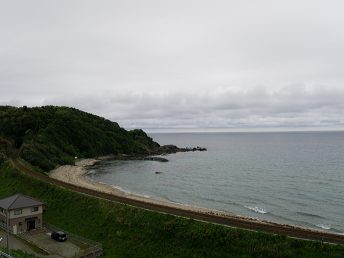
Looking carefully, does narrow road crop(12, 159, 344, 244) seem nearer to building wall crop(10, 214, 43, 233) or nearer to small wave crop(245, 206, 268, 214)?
building wall crop(10, 214, 43, 233)

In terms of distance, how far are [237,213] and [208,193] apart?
637 inches

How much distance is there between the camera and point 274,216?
175 ft

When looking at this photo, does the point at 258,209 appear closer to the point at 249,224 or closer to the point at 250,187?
the point at 250,187

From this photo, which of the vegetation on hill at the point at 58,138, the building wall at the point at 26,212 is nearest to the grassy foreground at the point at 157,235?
the building wall at the point at 26,212

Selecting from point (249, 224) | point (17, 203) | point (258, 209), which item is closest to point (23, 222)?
point (17, 203)

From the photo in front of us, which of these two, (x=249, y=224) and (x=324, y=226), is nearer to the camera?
(x=249, y=224)

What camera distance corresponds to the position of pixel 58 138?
120062 millimetres

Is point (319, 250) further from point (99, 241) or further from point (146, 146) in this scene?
point (146, 146)

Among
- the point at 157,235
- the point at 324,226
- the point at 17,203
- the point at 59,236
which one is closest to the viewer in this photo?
the point at 157,235

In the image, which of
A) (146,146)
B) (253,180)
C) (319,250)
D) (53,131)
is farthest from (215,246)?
(146,146)

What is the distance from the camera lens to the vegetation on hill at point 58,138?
98.8m

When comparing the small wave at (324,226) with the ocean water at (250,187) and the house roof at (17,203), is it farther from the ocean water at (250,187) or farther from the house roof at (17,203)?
the house roof at (17,203)

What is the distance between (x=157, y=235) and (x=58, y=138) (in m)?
92.0

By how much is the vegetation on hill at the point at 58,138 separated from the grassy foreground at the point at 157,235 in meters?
48.5
